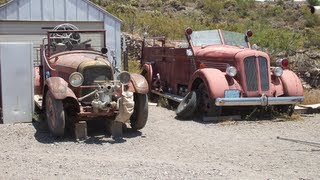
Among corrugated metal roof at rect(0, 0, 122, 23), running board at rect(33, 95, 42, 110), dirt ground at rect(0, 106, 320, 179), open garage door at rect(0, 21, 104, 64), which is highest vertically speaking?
corrugated metal roof at rect(0, 0, 122, 23)

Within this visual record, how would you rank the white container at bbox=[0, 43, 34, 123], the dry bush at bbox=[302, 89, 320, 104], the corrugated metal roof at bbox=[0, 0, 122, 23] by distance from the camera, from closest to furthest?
the white container at bbox=[0, 43, 34, 123], the dry bush at bbox=[302, 89, 320, 104], the corrugated metal roof at bbox=[0, 0, 122, 23]

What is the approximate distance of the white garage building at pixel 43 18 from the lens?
46.4ft

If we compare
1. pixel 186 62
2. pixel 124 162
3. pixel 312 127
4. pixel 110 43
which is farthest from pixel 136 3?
pixel 124 162

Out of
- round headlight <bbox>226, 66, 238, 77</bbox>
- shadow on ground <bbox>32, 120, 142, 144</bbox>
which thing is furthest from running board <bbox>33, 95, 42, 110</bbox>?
round headlight <bbox>226, 66, 238, 77</bbox>

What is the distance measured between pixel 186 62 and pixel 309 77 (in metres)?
5.98

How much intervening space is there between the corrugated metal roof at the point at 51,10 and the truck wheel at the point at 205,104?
5.72 metres

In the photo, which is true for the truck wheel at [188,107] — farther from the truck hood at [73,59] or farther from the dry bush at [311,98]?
the dry bush at [311,98]

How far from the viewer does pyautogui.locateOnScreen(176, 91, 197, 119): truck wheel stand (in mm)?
10133

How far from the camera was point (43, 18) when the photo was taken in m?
14.5

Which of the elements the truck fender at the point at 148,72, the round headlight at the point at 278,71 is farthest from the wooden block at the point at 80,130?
the truck fender at the point at 148,72

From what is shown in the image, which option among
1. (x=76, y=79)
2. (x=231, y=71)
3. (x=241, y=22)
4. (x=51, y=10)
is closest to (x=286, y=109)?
(x=231, y=71)

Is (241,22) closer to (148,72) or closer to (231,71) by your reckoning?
(148,72)

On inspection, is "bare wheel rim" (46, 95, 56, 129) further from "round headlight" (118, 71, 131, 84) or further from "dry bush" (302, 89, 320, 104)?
"dry bush" (302, 89, 320, 104)

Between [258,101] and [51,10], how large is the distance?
7.25 meters
